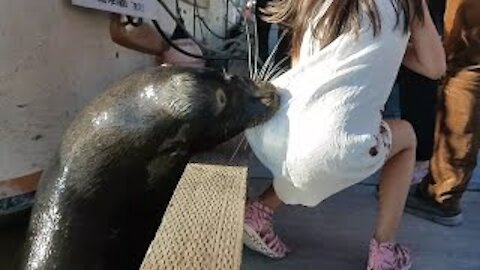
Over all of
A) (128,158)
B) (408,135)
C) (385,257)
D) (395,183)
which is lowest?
(385,257)

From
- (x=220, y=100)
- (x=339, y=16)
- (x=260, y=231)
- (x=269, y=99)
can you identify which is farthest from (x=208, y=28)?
(x=220, y=100)

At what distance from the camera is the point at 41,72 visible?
355cm

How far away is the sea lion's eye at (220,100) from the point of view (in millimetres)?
2286

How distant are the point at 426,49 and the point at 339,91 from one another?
25.6 inches

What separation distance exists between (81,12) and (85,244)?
153cm

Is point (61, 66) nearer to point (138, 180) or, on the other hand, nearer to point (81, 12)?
point (81, 12)

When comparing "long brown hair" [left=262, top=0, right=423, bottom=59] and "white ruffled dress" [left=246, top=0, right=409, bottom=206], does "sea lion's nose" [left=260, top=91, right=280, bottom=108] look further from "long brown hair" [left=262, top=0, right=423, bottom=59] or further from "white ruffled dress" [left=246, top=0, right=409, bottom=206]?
"long brown hair" [left=262, top=0, right=423, bottom=59]

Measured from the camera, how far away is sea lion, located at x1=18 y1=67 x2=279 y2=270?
7.40ft

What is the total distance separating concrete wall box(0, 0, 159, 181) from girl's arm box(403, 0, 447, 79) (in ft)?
4.68

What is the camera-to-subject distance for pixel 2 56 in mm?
3379

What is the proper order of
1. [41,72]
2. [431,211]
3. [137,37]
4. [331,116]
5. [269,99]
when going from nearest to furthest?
[269,99] < [331,116] < [41,72] < [137,37] < [431,211]

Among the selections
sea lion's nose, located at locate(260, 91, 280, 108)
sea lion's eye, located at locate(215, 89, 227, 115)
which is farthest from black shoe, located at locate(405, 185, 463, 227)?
sea lion's eye, located at locate(215, 89, 227, 115)

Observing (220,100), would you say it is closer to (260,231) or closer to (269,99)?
(269,99)

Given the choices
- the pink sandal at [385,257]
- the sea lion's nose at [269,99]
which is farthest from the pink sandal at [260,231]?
the sea lion's nose at [269,99]
